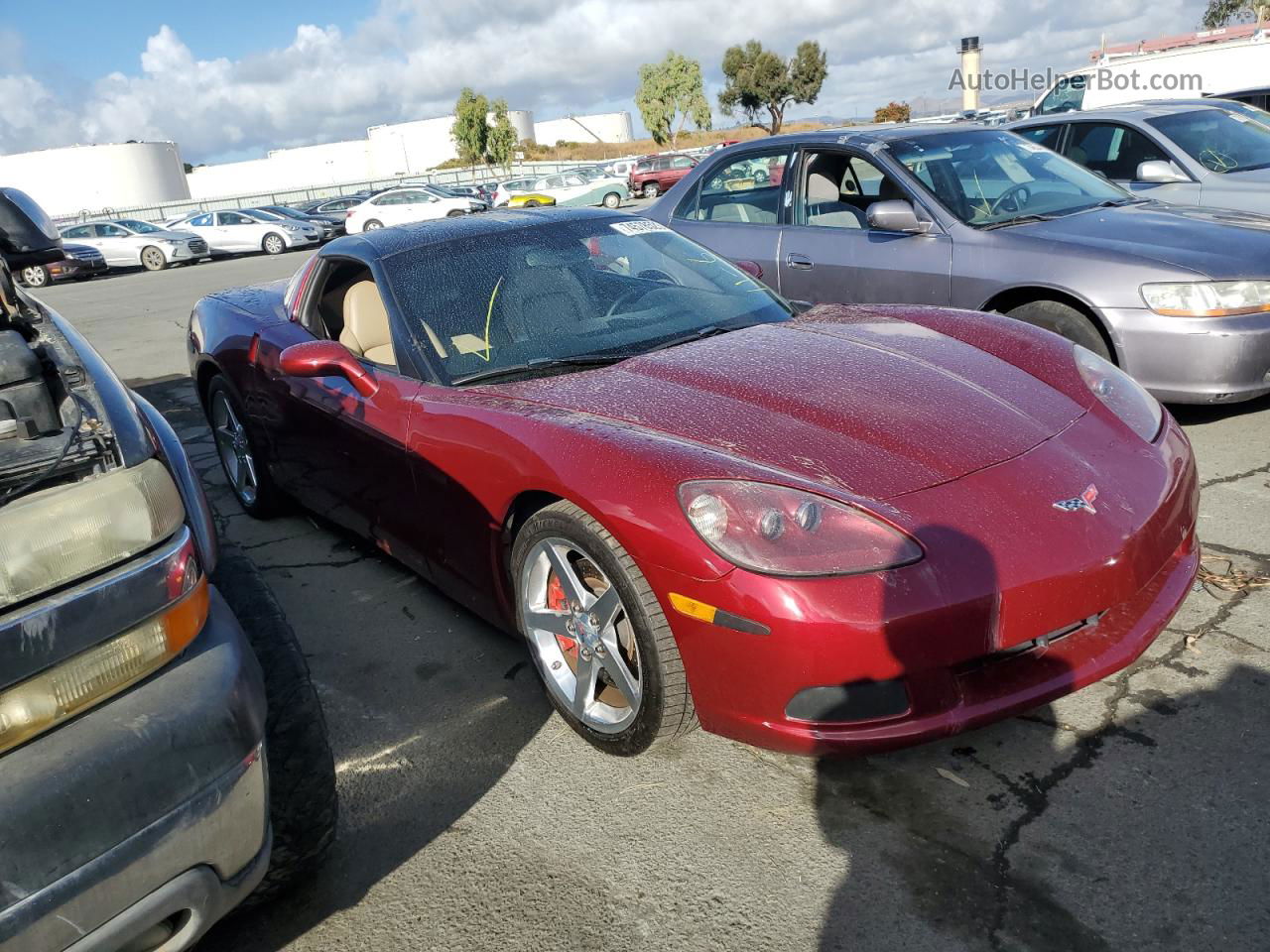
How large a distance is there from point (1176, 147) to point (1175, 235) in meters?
2.87

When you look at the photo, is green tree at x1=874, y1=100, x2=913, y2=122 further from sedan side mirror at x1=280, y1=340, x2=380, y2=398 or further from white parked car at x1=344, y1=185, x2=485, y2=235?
sedan side mirror at x1=280, y1=340, x2=380, y2=398

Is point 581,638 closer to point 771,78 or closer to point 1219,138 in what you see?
point 1219,138

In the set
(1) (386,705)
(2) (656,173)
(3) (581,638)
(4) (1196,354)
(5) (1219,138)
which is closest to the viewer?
(3) (581,638)

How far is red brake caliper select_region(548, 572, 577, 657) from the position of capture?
9.27ft

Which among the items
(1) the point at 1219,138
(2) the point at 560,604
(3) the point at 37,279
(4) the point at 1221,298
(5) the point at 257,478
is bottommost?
(3) the point at 37,279

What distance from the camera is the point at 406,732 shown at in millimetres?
2996

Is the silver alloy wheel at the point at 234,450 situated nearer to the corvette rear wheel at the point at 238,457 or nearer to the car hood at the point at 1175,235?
the corvette rear wheel at the point at 238,457

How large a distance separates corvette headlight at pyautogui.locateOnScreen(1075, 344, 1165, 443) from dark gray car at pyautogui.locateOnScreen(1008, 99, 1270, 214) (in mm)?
4222

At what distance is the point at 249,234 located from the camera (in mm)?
28625

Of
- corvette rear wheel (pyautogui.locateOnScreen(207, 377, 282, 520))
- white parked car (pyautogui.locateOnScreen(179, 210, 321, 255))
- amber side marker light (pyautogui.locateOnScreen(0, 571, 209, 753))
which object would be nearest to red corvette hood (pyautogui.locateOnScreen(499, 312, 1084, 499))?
amber side marker light (pyautogui.locateOnScreen(0, 571, 209, 753))

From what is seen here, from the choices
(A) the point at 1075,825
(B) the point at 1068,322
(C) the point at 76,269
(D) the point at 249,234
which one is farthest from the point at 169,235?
(A) the point at 1075,825

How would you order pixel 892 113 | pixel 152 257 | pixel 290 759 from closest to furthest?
1. pixel 290 759
2. pixel 152 257
3. pixel 892 113

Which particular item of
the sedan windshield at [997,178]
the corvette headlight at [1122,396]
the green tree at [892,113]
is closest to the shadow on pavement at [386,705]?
the corvette headlight at [1122,396]

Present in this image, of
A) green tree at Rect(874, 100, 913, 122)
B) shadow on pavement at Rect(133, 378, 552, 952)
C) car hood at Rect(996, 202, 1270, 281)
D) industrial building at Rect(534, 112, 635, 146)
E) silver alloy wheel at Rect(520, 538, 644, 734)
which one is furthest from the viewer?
industrial building at Rect(534, 112, 635, 146)
